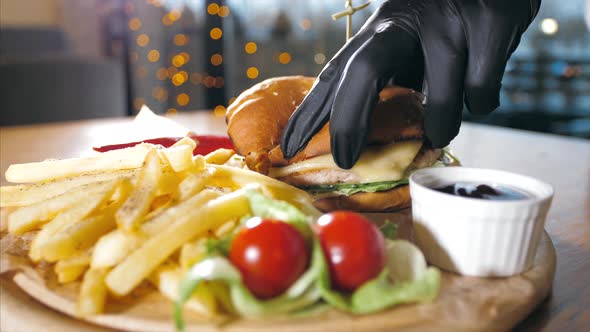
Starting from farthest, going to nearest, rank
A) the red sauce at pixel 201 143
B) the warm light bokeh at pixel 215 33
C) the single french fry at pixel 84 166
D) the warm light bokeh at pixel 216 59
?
the warm light bokeh at pixel 216 59, the warm light bokeh at pixel 215 33, the red sauce at pixel 201 143, the single french fry at pixel 84 166

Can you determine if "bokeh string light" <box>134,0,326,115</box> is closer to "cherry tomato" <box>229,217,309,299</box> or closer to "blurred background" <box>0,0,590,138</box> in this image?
"blurred background" <box>0,0,590,138</box>

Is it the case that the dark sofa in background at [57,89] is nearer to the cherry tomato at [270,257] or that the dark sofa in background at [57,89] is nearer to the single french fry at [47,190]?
the single french fry at [47,190]

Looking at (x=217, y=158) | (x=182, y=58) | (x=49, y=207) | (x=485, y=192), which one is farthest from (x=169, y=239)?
(x=182, y=58)

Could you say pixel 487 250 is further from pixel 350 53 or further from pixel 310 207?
pixel 350 53

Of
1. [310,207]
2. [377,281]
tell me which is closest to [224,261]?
[377,281]

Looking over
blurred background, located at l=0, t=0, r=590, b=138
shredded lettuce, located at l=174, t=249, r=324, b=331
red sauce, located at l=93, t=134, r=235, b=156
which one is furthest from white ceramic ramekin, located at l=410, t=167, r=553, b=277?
blurred background, located at l=0, t=0, r=590, b=138

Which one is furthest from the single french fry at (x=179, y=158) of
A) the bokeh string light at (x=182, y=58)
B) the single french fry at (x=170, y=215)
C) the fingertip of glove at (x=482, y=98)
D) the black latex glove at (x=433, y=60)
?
the bokeh string light at (x=182, y=58)
